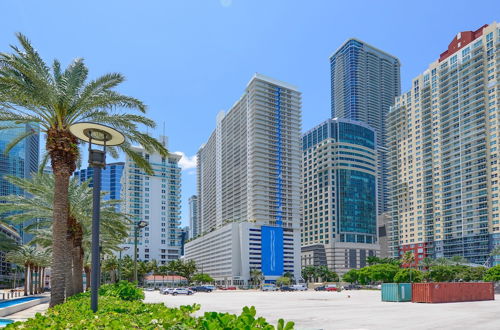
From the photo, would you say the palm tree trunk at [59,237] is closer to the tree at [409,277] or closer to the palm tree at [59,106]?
the palm tree at [59,106]

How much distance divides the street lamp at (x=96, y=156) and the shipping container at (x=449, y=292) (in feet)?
122

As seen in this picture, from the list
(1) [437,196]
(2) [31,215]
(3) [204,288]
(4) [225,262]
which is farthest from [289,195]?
(2) [31,215]

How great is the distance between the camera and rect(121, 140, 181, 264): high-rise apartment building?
7402 inches

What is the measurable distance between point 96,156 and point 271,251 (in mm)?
161566

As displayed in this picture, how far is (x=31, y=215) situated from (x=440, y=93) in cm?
15330

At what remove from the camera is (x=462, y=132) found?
150 metres

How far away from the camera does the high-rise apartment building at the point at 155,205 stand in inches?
7402

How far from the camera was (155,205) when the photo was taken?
193 meters

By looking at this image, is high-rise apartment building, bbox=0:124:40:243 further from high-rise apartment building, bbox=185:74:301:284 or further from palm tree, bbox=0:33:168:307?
palm tree, bbox=0:33:168:307

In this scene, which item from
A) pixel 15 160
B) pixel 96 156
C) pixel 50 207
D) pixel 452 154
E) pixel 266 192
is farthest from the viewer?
pixel 15 160

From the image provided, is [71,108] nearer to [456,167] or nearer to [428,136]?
[456,167]

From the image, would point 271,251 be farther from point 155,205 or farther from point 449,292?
point 449,292

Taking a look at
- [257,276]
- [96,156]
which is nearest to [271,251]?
[257,276]

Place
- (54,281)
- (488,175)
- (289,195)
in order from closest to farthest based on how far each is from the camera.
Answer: (54,281) < (488,175) < (289,195)
